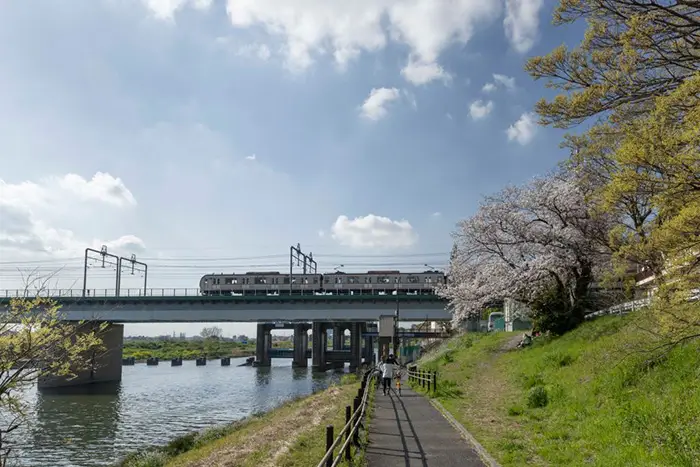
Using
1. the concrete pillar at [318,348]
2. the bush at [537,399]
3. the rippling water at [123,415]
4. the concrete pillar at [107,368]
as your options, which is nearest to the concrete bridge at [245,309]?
the concrete pillar at [107,368]

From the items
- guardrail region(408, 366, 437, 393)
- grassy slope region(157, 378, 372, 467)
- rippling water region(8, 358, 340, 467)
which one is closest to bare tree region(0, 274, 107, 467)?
grassy slope region(157, 378, 372, 467)

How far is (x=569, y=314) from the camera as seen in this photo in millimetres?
24812

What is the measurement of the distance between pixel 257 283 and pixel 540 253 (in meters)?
39.6

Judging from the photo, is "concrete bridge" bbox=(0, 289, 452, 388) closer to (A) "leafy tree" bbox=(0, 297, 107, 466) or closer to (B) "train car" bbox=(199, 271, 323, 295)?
(B) "train car" bbox=(199, 271, 323, 295)

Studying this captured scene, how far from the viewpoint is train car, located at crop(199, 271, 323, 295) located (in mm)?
59031

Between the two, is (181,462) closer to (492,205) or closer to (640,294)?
(492,205)

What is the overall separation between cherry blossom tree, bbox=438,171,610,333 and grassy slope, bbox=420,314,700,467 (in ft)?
14.0

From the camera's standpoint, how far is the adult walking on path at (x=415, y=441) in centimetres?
984

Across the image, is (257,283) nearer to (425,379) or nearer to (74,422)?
(74,422)

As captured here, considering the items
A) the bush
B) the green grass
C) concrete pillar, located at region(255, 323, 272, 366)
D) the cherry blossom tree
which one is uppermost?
the cherry blossom tree

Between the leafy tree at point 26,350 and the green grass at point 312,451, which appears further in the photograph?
the leafy tree at point 26,350

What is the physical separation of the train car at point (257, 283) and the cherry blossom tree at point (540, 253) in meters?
32.0

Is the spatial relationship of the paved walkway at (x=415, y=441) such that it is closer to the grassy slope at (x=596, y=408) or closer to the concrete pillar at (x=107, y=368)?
the grassy slope at (x=596, y=408)

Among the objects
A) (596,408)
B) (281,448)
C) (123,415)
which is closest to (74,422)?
(123,415)
